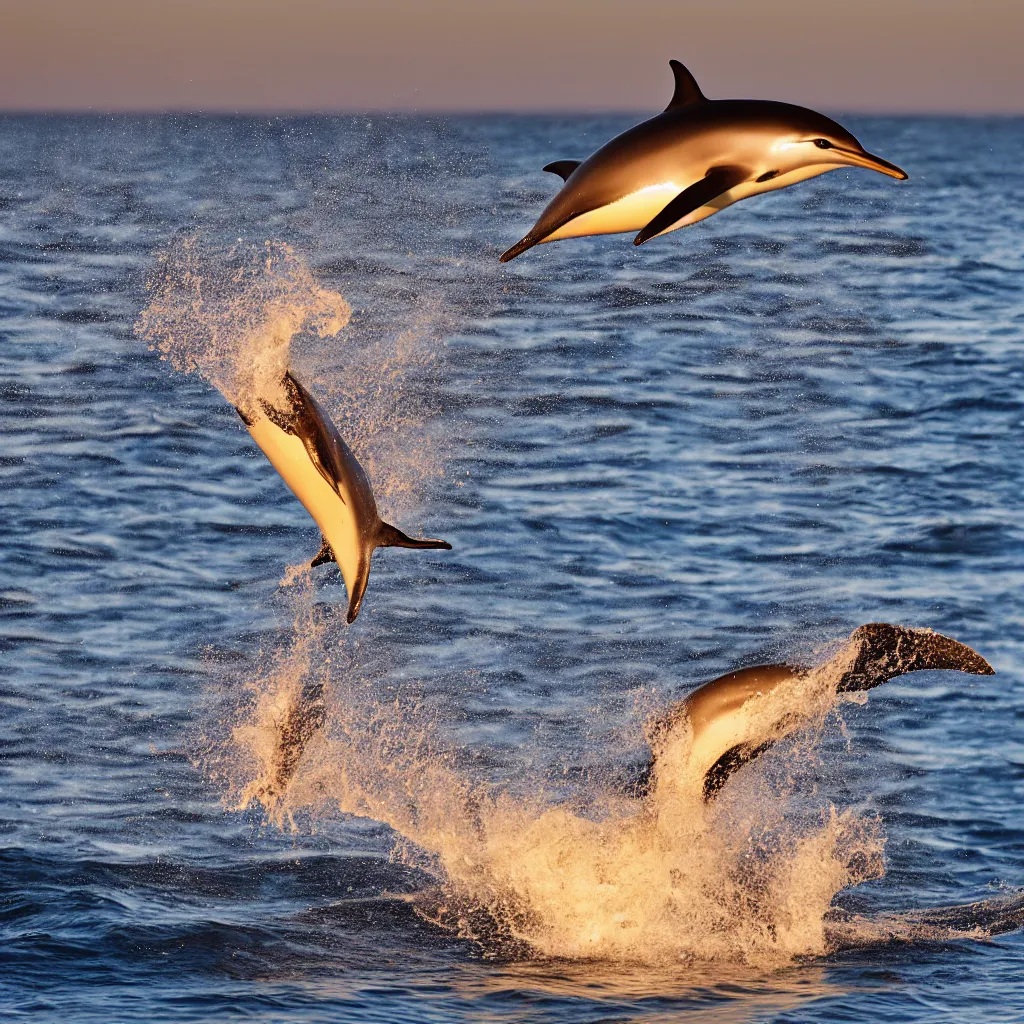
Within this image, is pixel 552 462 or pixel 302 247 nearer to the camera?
pixel 552 462

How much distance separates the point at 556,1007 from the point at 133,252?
3332cm

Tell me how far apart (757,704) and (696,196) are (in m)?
3.37

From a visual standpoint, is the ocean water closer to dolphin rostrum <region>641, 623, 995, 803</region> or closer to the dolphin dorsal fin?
dolphin rostrum <region>641, 623, 995, 803</region>

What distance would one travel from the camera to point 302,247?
44688 mm

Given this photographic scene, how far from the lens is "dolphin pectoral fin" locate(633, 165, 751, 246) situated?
339 inches

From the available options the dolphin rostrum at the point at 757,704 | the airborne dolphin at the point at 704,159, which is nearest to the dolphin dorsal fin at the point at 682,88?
the airborne dolphin at the point at 704,159

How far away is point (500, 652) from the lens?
15992mm

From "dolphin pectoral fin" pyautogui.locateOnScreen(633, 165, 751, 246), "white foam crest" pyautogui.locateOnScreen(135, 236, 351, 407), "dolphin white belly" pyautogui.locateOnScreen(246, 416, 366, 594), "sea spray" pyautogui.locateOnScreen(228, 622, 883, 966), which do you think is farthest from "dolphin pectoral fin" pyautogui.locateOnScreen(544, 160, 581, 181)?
"sea spray" pyautogui.locateOnScreen(228, 622, 883, 966)

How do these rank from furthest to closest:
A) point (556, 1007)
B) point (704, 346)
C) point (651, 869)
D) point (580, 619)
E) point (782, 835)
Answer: point (704, 346) < point (580, 619) < point (782, 835) < point (651, 869) < point (556, 1007)

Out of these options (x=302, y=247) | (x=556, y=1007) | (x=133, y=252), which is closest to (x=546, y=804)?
(x=556, y=1007)

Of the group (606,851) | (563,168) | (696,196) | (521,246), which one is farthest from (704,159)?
(606,851)

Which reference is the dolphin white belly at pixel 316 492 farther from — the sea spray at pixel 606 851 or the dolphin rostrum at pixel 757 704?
the dolphin rostrum at pixel 757 704

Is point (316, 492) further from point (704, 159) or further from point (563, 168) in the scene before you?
point (704, 159)

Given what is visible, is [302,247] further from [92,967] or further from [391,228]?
[92,967]
